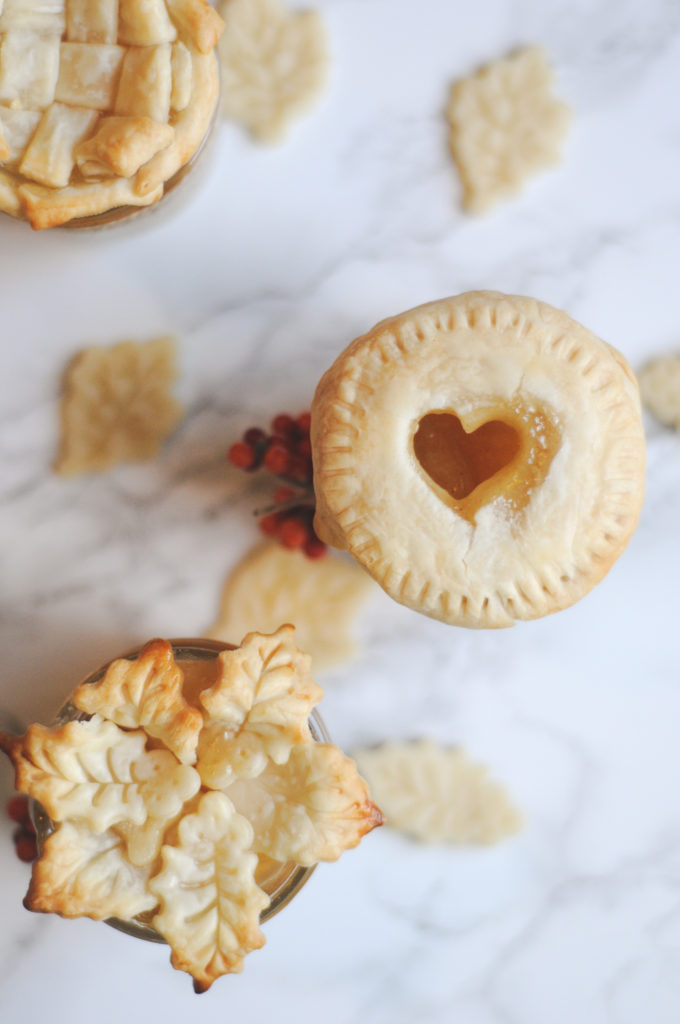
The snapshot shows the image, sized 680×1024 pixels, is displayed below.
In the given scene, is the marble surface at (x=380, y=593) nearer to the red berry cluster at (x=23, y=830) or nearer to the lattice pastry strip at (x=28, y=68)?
the red berry cluster at (x=23, y=830)

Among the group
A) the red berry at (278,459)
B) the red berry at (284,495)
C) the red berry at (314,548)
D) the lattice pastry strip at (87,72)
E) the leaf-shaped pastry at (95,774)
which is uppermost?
the lattice pastry strip at (87,72)

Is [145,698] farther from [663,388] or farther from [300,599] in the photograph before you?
[663,388]

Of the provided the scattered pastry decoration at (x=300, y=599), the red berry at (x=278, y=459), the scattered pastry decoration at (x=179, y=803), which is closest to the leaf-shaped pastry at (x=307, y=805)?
the scattered pastry decoration at (x=179, y=803)

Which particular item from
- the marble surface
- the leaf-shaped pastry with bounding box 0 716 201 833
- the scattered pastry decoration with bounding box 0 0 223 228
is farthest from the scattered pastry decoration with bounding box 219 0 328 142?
the leaf-shaped pastry with bounding box 0 716 201 833

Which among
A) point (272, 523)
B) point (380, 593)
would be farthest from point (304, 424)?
point (380, 593)

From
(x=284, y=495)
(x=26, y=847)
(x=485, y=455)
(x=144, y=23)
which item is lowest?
(x=26, y=847)

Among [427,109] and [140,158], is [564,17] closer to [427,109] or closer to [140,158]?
[427,109]
